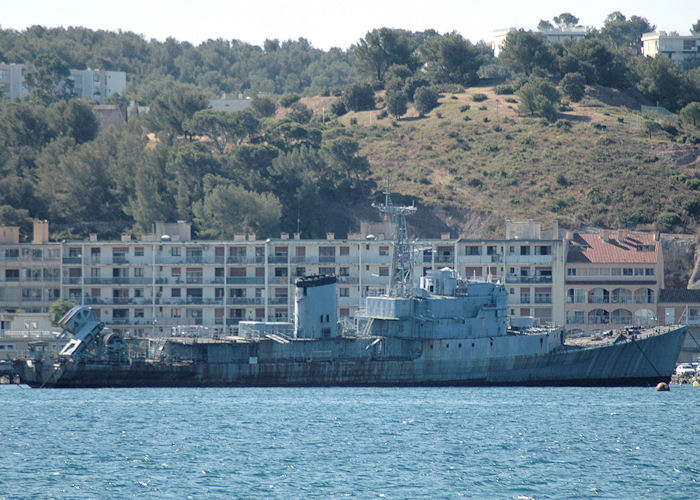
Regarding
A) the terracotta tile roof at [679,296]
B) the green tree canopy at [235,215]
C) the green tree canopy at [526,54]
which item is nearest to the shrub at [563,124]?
the green tree canopy at [526,54]

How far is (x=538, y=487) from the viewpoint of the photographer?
1893 inches

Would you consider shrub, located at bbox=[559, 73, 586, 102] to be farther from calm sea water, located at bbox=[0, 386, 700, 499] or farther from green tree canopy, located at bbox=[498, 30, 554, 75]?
calm sea water, located at bbox=[0, 386, 700, 499]

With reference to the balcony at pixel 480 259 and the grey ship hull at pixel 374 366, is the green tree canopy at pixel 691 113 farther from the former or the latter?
the grey ship hull at pixel 374 366

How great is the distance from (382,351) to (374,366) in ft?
3.78

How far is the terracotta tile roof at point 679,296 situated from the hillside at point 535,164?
91.9 feet

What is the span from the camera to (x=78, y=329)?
3056 inches

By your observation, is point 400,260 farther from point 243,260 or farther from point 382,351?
point 243,260

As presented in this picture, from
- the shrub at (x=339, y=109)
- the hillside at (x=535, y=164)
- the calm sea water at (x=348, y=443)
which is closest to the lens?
the calm sea water at (x=348, y=443)

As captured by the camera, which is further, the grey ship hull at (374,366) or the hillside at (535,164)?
the hillside at (535,164)

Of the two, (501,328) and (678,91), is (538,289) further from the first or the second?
(678,91)

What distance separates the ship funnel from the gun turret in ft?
44.4

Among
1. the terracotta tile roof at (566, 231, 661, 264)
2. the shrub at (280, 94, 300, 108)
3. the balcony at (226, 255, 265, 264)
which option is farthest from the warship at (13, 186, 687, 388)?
the shrub at (280, 94, 300, 108)

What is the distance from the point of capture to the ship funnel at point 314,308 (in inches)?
3142

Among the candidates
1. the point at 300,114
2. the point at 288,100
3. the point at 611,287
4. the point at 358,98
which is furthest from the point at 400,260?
the point at 288,100
